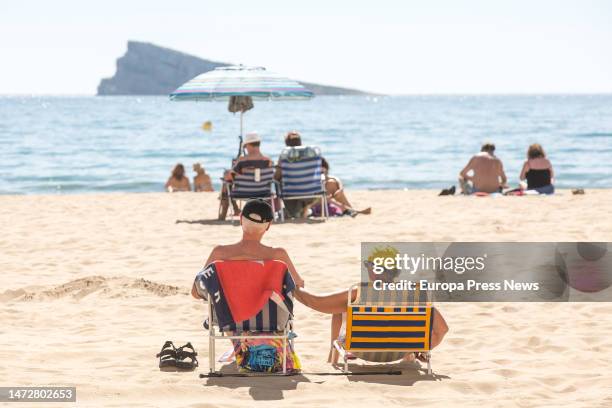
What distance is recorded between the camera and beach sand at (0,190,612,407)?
460 cm

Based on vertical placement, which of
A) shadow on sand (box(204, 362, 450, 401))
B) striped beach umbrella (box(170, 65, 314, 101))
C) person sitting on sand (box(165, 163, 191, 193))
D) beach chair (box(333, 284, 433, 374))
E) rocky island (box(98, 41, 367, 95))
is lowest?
person sitting on sand (box(165, 163, 191, 193))

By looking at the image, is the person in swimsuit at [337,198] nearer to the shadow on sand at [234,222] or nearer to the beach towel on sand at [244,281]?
the shadow on sand at [234,222]

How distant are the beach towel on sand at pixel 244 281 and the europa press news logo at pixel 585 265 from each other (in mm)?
3636

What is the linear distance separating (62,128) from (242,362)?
57.6m

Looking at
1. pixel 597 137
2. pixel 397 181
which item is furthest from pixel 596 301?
pixel 597 137

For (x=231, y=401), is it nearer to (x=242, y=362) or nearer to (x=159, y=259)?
(x=242, y=362)

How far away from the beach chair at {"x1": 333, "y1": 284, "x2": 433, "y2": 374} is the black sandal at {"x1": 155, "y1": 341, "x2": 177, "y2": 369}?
966 millimetres

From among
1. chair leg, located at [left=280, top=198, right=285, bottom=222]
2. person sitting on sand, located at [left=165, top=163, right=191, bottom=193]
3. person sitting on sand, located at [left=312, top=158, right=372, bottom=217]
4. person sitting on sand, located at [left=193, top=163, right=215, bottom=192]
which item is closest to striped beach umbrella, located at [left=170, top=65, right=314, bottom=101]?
person sitting on sand, located at [left=312, top=158, right=372, bottom=217]

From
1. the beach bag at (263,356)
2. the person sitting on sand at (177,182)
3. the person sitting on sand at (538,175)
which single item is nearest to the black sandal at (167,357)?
the beach bag at (263,356)

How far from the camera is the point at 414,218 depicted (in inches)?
470

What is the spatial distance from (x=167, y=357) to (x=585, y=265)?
472 cm

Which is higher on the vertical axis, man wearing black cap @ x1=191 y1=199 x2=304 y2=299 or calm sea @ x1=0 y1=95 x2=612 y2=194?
man wearing black cap @ x1=191 y1=199 x2=304 y2=299

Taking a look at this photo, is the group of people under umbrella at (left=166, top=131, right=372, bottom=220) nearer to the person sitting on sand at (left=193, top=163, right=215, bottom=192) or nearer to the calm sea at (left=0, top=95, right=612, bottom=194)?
the person sitting on sand at (left=193, top=163, right=215, bottom=192)

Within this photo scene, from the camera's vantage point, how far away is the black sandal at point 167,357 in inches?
201
